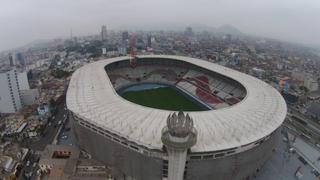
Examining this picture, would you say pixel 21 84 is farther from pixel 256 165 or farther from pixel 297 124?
pixel 297 124

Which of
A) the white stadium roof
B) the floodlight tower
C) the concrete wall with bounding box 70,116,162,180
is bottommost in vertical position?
the concrete wall with bounding box 70,116,162,180

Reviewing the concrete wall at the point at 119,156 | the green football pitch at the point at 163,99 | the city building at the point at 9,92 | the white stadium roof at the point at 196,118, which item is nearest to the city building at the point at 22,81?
the city building at the point at 9,92

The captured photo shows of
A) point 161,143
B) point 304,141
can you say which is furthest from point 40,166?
point 304,141

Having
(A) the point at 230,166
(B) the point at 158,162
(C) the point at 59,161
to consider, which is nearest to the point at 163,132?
(B) the point at 158,162

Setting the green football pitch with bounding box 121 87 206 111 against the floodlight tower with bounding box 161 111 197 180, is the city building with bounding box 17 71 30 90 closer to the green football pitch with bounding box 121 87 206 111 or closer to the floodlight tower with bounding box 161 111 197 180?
the green football pitch with bounding box 121 87 206 111

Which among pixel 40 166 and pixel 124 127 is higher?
pixel 124 127

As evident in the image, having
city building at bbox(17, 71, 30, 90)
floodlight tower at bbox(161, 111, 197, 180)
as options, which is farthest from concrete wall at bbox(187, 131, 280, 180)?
city building at bbox(17, 71, 30, 90)

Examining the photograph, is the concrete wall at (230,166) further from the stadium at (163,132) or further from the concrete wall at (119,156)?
the concrete wall at (119,156)
